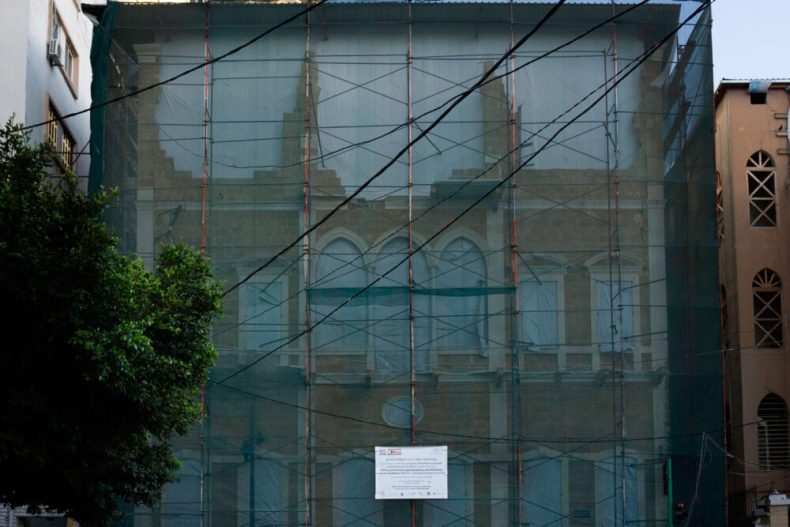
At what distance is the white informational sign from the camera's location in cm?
2439

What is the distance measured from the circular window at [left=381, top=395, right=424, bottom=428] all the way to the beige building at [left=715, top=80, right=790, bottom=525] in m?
8.65

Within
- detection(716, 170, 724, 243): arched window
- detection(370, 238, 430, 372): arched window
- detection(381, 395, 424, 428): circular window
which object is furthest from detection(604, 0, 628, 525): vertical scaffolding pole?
detection(716, 170, 724, 243): arched window

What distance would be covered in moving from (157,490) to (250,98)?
385 inches

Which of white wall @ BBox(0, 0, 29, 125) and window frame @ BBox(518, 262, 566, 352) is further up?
white wall @ BBox(0, 0, 29, 125)

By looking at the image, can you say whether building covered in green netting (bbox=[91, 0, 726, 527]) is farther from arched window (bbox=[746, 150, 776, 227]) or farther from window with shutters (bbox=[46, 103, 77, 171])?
arched window (bbox=[746, 150, 776, 227])

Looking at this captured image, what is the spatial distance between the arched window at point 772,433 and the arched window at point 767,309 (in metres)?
1.32

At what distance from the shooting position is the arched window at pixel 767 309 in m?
31.1

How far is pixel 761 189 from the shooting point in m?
32.0

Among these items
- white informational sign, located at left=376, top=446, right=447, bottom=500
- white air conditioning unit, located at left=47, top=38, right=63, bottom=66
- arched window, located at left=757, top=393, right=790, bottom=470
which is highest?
white air conditioning unit, located at left=47, top=38, right=63, bottom=66

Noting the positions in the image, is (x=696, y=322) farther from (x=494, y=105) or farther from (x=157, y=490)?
(x=157, y=490)

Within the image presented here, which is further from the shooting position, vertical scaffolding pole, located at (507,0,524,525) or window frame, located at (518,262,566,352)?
window frame, located at (518,262,566,352)

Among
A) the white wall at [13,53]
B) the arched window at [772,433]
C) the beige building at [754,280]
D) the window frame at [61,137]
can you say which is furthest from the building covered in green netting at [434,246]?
the arched window at [772,433]

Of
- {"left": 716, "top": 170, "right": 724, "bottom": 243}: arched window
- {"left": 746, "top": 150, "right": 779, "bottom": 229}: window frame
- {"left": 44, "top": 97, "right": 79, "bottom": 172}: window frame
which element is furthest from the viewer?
{"left": 716, "top": 170, "right": 724, "bottom": 243}: arched window

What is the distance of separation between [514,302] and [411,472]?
12.4ft
